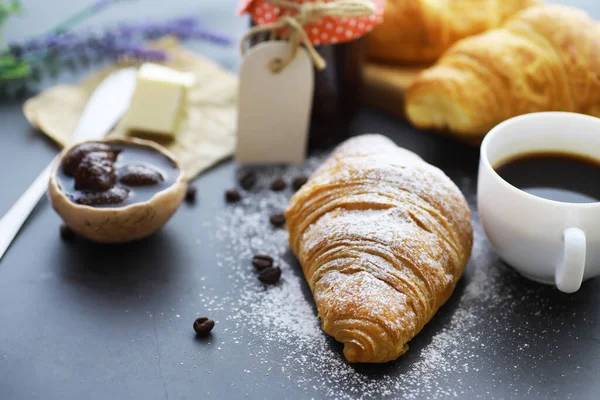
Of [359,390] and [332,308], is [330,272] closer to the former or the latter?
[332,308]

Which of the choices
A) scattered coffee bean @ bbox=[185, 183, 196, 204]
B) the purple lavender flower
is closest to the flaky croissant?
scattered coffee bean @ bbox=[185, 183, 196, 204]

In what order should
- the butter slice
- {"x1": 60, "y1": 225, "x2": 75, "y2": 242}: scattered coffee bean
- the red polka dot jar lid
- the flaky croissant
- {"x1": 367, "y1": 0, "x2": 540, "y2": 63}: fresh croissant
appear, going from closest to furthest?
the flaky croissant < {"x1": 60, "y1": 225, "x2": 75, "y2": 242}: scattered coffee bean < the red polka dot jar lid < the butter slice < {"x1": 367, "y1": 0, "x2": 540, "y2": 63}: fresh croissant

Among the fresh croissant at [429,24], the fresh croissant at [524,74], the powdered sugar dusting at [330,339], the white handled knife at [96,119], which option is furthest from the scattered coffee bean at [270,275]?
the fresh croissant at [429,24]

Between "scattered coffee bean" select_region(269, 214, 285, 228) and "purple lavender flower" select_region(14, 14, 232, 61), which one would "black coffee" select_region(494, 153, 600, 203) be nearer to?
"scattered coffee bean" select_region(269, 214, 285, 228)

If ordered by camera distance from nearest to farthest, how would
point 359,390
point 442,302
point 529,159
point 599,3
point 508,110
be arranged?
point 359,390, point 442,302, point 529,159, point 508,110, point 599,3

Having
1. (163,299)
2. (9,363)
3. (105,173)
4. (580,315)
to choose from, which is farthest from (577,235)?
(9,363)
